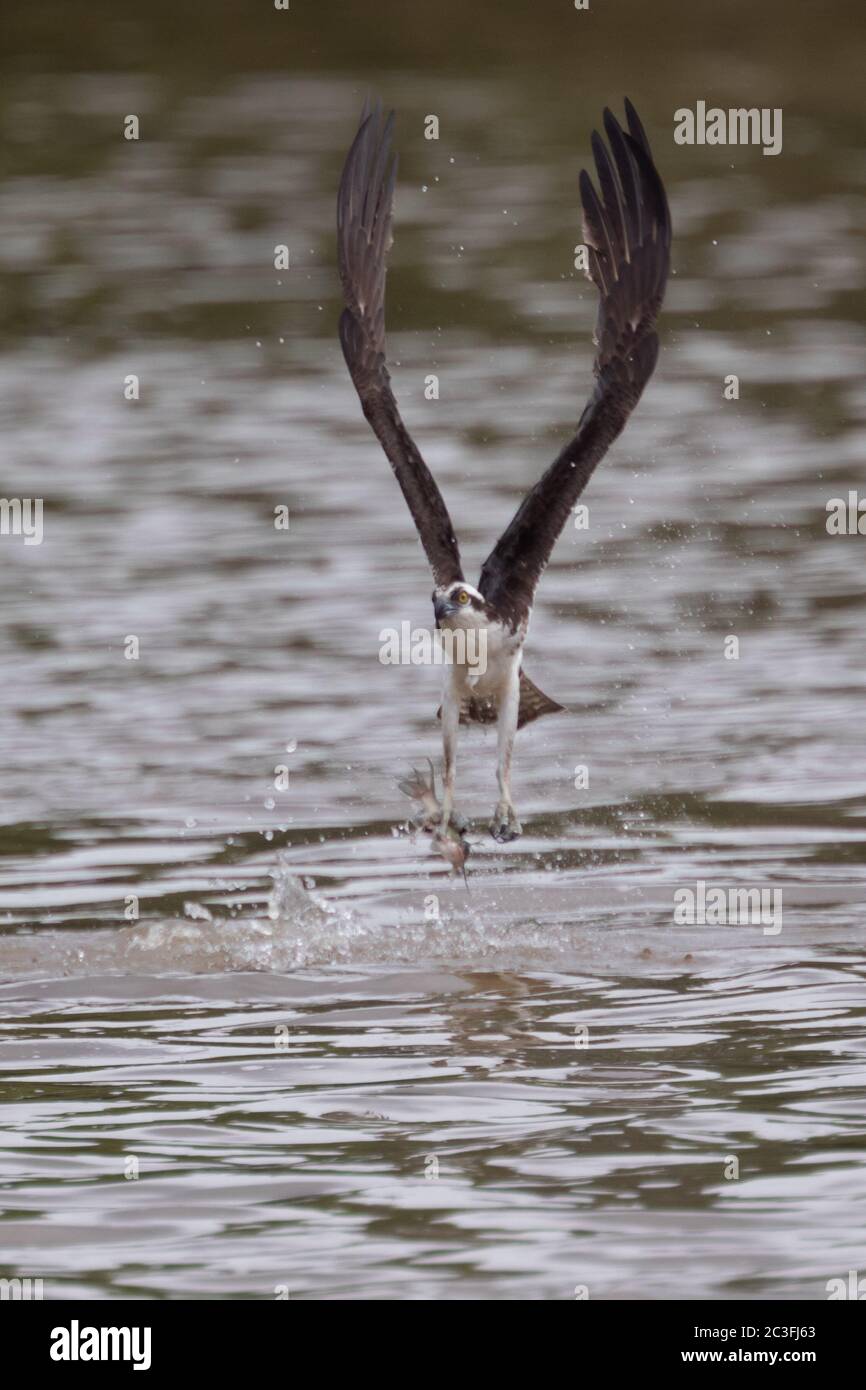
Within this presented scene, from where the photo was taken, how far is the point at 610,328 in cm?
1211

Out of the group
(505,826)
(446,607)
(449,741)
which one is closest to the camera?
(446,607)

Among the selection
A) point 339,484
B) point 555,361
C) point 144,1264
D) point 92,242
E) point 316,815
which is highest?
point 92,242

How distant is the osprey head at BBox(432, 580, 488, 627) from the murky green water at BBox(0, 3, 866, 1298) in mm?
1538

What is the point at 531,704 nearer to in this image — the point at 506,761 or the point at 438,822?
the point at 506,761

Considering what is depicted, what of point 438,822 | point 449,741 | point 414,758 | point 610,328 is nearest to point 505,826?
point 438,822

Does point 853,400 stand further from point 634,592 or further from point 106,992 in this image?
point 106,992

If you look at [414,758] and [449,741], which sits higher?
[414,758]

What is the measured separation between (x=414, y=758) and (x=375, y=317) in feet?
12.1

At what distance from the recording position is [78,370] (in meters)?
25.3

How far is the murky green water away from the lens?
9047 millimetres

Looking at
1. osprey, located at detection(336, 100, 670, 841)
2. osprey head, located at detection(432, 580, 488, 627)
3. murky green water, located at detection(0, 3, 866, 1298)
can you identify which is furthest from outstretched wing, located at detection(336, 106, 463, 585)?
murky green water, located at detection(0, 3, 866, 1298)

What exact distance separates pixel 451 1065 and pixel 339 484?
11.2 m

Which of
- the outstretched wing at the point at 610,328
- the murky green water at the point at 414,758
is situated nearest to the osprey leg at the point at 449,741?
the outstretched wing at the point at 610,328

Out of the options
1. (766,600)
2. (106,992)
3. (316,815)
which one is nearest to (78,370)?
(766,600)
